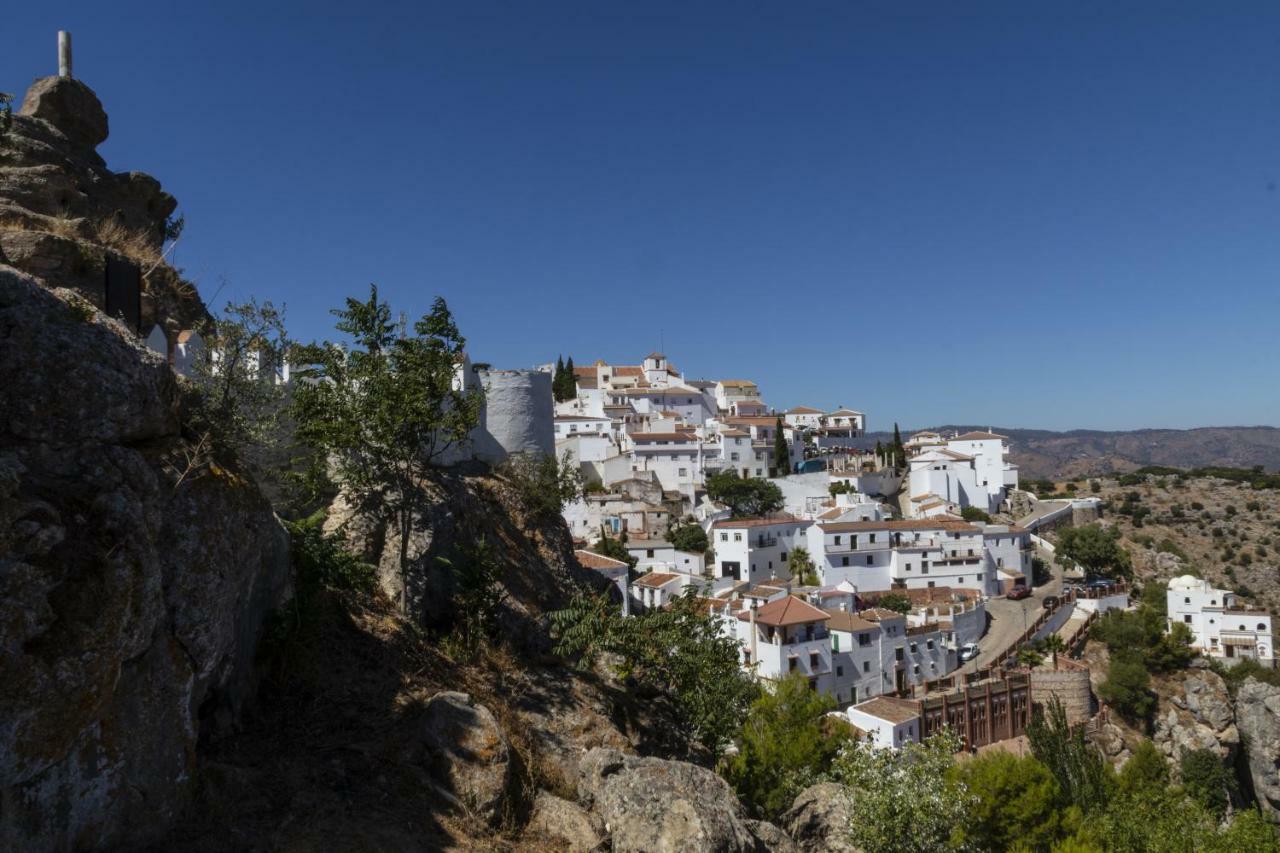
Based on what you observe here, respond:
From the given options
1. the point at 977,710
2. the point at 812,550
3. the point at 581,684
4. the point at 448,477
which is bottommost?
the point at 977,710

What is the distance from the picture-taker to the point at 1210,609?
62.1m

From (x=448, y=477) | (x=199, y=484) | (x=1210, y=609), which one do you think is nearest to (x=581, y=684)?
(x=448, y=477)

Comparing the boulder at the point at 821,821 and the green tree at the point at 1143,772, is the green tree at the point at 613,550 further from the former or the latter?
the boulder at the point at 821,821

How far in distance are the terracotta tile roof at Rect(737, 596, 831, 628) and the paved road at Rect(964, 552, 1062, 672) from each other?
16009 millimetres

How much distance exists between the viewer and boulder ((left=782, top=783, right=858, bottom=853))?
1432 centimetres

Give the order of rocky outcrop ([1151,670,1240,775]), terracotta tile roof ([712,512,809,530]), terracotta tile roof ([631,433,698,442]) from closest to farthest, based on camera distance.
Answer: rocky outcrop ([1151,670,1240,775]), terracotta tile roof ([712,512,809,530]), terracotta tile roof ([631,433,698,442])

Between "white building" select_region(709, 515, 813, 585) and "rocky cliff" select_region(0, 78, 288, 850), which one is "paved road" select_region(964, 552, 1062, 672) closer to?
"white building" select_region(709, 515, 813, 585)

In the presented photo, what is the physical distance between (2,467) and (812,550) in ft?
197

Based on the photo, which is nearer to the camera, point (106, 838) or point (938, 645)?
point (106, 838)

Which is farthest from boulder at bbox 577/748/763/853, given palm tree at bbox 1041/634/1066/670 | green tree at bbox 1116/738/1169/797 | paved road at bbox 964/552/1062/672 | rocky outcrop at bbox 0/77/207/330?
palm tree at bbox 1041/634/1066/670

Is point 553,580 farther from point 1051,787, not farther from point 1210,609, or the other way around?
point 1210,609

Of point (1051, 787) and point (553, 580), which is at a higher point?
point (553, 580)

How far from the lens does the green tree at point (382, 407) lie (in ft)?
40.6

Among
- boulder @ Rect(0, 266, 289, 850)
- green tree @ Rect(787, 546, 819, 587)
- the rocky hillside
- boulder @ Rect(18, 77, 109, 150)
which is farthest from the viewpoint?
the rocky hillside
